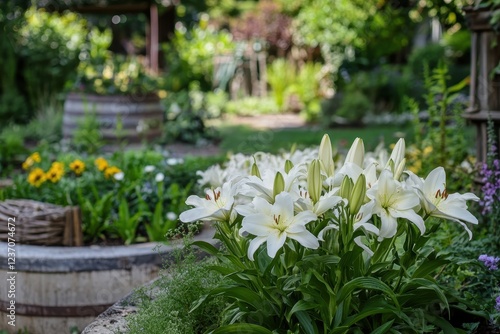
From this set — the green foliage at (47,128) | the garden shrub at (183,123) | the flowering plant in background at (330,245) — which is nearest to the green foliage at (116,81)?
the garden shrub at (183,123)

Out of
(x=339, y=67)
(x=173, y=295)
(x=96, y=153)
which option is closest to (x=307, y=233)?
(x=173, y=295)

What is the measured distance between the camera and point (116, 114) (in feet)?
23.7

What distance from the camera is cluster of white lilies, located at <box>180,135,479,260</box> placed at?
188 centimetres

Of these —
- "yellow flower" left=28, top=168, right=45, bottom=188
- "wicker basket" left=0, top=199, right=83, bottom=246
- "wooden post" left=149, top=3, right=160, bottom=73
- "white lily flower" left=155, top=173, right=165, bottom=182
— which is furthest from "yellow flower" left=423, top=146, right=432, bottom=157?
"wooden post" left=149, top=3, right=160, bottom=73

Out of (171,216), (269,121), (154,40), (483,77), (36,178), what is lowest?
(269,121)

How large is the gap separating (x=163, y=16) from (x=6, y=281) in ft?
25.9

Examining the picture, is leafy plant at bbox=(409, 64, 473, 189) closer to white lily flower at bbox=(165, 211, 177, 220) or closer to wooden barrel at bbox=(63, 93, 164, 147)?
white lily flower at bbox=(165, 211, 177, 220)

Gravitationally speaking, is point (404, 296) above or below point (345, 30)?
below

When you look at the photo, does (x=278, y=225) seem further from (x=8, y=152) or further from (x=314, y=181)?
(x=8, y=152)

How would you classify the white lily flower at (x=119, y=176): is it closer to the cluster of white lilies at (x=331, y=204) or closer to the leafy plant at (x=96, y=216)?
the leafy plant at (x=96, y=216)

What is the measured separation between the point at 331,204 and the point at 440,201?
32cm

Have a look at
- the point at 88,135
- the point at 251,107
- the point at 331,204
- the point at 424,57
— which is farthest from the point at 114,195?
the point at 424,57

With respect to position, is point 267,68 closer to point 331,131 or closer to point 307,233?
point 331,131

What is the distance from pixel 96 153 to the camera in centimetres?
661
